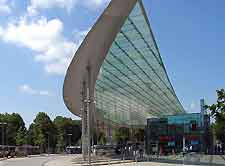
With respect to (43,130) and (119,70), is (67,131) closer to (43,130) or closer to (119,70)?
(43,130)

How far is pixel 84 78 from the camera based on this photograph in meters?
55.3

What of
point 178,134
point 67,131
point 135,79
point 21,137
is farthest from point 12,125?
point 135,79

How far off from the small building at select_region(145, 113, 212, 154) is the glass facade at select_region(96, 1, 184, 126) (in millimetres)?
3955

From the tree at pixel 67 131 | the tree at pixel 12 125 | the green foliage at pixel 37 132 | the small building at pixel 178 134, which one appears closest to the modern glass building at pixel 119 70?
the small building at pixel 178 134

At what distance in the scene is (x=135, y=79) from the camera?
55.0 m

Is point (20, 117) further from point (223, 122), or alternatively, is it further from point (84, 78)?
point (223, 122)

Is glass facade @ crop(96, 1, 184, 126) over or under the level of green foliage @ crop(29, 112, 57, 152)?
over

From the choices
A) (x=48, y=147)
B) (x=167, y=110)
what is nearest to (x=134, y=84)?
(x=167, y=110)

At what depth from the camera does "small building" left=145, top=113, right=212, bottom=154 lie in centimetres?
6309

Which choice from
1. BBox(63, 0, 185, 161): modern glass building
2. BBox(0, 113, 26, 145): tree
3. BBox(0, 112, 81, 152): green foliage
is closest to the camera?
BBox(63, 0, 185, 161): modern glass building

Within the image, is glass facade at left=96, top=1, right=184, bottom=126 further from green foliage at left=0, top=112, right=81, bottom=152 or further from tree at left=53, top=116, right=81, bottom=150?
tree at left=53, top=116, right=81, bottom=150

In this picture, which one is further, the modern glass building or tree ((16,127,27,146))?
tree ((16,127,27,146))

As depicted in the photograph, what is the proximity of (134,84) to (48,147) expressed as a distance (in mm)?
66775

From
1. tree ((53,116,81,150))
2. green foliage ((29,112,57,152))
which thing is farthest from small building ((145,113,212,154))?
tree ((53,116,81,150))
